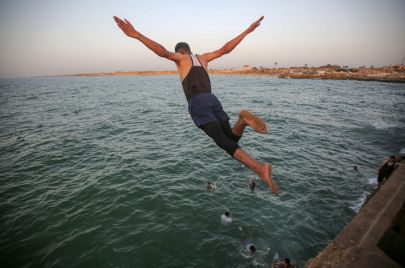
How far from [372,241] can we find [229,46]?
5949 mm

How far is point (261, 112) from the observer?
32.4 metres

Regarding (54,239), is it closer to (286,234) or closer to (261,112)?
(286,234)

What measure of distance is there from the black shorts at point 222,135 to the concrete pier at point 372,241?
3776mm

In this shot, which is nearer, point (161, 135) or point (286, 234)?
point (286, 234)

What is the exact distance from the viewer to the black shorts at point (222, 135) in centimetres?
375

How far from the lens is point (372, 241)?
5.48 metres

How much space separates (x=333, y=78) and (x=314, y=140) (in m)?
98.6

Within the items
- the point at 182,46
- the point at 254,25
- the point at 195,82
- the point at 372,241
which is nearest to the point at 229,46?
the point at 254,25

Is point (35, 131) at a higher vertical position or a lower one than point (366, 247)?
lower

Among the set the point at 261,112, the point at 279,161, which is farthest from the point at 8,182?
the point at 261,112

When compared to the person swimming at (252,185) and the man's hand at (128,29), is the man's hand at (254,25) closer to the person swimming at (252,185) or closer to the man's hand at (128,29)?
the man's hand at (128,29)

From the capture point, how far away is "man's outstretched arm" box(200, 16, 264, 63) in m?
4.79

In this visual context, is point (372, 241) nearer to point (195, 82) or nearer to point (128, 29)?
point (195, 82)

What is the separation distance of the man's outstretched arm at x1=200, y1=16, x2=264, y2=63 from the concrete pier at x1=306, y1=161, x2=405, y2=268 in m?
5.13
